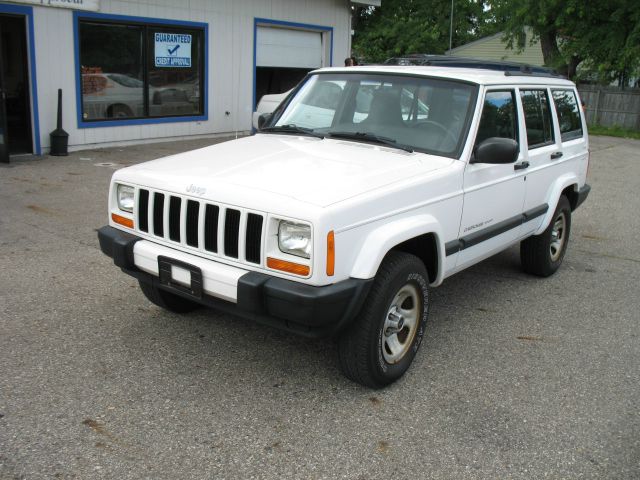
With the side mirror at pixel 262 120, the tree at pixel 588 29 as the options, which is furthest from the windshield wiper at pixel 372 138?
the tree at pixel 588 29

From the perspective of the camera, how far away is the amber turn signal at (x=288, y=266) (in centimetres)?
336

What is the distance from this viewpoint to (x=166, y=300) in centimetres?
476

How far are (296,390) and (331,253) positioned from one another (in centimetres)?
99

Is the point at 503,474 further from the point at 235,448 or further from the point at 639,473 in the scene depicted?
the point at 235,448

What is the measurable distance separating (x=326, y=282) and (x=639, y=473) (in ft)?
5.90

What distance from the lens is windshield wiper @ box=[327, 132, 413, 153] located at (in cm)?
447

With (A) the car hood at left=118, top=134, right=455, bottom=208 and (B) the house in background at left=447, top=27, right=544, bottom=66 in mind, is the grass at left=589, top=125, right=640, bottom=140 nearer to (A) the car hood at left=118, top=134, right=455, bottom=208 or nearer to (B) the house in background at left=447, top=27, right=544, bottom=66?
(B) the house in background at left=447, top=27, right=544, bottom=66

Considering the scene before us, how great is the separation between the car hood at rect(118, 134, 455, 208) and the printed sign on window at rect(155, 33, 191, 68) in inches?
358

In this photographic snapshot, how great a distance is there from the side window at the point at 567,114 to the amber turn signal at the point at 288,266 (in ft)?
11.9

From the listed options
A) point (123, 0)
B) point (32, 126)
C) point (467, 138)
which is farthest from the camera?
point (123, 0)

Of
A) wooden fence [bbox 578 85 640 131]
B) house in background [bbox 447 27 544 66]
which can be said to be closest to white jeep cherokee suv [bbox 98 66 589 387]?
wooden fence [bbox 578 85 640 131]

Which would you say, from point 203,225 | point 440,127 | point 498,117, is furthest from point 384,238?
point 498,117

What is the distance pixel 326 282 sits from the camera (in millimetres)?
3367

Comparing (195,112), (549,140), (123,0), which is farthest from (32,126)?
(549,140)
